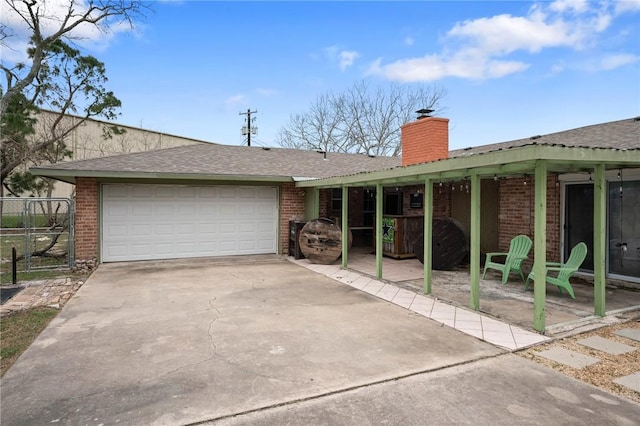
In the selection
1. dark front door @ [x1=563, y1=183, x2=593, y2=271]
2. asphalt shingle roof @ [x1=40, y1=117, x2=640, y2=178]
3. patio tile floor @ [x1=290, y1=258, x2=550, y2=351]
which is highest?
asphalt shingle roof @ [x1=40, y1=117, x2=640, y2=178]

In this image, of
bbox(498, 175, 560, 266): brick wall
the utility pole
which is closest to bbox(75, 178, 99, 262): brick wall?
bbox(498, 175, 560, 266): brick wall

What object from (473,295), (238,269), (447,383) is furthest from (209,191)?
(447,383)

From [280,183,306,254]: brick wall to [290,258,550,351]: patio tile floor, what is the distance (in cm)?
330

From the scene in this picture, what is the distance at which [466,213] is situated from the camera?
10.0 m

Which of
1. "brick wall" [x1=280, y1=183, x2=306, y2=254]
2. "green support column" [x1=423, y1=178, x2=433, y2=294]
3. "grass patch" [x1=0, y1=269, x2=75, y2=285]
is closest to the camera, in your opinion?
"green support column" [x1=423, y1=178, x2=433, y2=294]

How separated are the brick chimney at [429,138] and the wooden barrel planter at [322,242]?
105 inches

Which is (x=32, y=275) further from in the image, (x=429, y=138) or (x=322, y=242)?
(x=429, y=138)

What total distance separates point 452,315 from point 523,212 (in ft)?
14.4

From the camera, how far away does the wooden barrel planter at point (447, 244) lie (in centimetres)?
852

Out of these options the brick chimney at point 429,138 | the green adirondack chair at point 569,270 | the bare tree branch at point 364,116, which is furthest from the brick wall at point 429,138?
the bare tree branch at point 364,116

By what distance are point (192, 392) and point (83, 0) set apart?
16.3 metres

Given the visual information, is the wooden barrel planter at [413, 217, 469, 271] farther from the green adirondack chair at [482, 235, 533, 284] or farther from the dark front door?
the dark front door

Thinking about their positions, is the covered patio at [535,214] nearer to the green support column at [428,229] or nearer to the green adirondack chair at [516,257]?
the green support column at [428,229]

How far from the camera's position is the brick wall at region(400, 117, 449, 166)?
28.7ft
